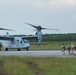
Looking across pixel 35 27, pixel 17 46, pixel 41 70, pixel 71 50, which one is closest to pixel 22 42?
pixel 17 46

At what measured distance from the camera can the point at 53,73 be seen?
21.4 meters

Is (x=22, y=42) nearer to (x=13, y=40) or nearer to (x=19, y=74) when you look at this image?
(x=13, y=40)

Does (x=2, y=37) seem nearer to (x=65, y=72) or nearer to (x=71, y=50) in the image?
(x=71, y=50)

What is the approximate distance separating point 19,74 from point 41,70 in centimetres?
260

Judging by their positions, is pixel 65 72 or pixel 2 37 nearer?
pixel 65 72

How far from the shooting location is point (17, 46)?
7531cm

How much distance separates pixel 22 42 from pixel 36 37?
157 inches

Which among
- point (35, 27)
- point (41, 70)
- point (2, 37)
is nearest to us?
point (41, 70)

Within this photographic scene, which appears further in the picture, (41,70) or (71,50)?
(71,50)

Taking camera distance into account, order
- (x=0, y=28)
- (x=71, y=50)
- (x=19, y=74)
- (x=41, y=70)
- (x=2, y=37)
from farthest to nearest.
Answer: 1. (x=2, y=37)
2. (x=0, y=28)
3. (x=71, y=50)
4. (x=41, y=70)
5. (x=19, y=74)

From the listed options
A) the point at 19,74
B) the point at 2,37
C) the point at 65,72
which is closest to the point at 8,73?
the point at 19,74

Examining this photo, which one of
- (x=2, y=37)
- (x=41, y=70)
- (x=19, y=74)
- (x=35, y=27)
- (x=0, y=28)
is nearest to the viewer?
(x=19, y=74)

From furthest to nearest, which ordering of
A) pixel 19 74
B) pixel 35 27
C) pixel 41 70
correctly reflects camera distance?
1. pixel 35 27
2. pixel 41 70
3. pixel 19 74

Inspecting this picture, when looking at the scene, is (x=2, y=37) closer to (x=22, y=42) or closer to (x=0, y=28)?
(x=22, y=42)
